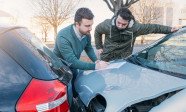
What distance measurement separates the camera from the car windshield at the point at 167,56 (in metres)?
1.87

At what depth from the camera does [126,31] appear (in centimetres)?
318

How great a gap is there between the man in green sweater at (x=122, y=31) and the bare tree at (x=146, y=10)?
14.4 m

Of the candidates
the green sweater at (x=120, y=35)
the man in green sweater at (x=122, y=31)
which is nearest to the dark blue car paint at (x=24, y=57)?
the man in green sweater at (x=122, y=31)

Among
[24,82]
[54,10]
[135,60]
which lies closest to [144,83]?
[135,60]

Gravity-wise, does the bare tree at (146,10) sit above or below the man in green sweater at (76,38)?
above

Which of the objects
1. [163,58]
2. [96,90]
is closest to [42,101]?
[96,90]

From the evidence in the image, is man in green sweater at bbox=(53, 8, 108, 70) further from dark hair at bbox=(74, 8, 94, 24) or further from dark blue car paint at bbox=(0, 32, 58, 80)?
dark blue car paint at bbox=(0, 32, 58, 80)

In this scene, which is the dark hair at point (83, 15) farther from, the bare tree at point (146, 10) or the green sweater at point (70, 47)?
the bare tree at point (146, 10)

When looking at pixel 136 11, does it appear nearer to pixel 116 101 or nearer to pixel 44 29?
pixel 44 29

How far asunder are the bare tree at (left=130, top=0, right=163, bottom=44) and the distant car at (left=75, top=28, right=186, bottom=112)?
50.8 feet

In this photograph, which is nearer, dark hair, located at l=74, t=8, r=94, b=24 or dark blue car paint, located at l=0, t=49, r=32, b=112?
dark blue car paint, located at l=0, t=49, r=32, b=112

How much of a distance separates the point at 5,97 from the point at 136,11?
Answer: 58.1ft

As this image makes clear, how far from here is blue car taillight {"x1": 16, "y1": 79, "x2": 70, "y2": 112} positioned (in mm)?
1070

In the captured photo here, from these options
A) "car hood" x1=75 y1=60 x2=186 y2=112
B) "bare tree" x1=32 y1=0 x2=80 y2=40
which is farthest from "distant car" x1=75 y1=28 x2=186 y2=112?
"bare tree" x1=32 y1=0 x2=80 y2=40
